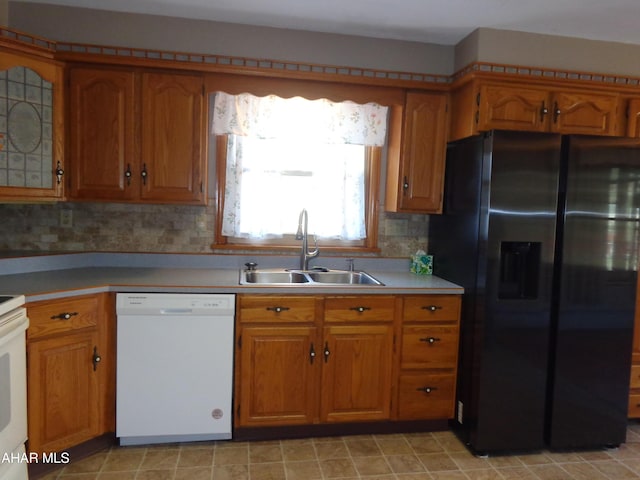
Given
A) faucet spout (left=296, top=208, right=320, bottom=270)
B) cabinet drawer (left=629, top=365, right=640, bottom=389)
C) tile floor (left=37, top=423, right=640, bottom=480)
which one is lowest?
tile floor (left=37, top=423, right=640, bottom=480)

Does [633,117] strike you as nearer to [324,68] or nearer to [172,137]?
[324,68]

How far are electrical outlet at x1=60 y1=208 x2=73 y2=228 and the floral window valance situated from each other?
103 centimetres

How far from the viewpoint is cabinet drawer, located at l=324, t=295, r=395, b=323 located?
8.14 ft

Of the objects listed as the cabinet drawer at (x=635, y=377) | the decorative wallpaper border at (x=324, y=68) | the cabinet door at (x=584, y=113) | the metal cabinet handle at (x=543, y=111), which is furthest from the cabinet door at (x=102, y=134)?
the cabinet drawer at (x=635, y=377)

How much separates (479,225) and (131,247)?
6.82 ft

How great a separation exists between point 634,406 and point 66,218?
363 centimetres

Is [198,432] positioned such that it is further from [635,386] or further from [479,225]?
[635,386]

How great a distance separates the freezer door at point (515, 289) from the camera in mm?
2330

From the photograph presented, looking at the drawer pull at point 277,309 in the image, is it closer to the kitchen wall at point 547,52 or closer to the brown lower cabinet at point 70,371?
the brown lower cabinet at point 70,371

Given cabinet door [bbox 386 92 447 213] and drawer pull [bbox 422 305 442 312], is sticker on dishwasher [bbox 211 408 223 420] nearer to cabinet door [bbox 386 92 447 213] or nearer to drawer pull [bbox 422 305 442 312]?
drawer pull [bbox 422 305 442 312]

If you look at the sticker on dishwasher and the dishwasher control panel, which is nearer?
the dishwasher control panel

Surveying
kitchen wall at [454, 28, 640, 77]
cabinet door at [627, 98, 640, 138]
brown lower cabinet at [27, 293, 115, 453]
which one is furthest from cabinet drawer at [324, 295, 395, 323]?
cabinet door at [627, 98, 640, 138]

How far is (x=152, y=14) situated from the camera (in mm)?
2619

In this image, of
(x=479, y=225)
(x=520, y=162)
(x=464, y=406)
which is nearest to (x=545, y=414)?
(x=464, y=406)
